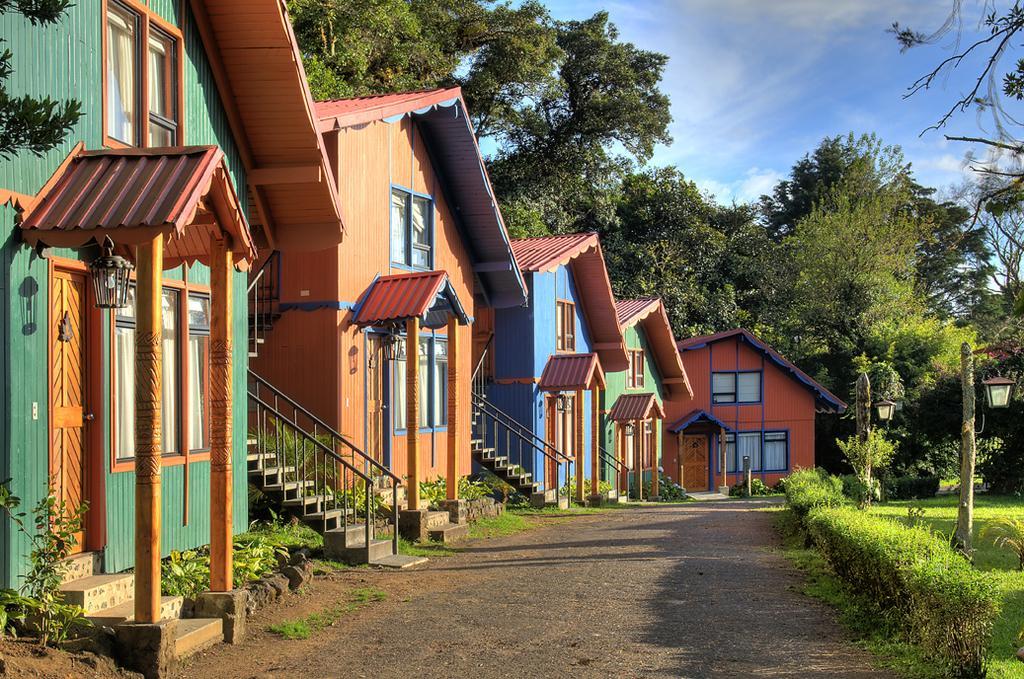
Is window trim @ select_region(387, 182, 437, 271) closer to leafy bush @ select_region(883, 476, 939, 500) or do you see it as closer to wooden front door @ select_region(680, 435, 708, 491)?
leafy bush @ select_region(883, 476, 939, 500)

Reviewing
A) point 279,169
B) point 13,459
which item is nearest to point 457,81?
point 279,169

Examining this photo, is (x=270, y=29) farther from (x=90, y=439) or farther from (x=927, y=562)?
(x=927, y=562)

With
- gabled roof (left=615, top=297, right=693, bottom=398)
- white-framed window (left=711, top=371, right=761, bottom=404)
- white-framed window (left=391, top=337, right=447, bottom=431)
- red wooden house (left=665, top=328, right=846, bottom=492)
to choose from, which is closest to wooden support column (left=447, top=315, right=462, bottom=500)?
white-framed window (left=391, top=337, right=447, bottom=431)

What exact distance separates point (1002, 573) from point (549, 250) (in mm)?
15472

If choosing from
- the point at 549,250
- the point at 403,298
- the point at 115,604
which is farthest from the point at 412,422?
the point at 549,250

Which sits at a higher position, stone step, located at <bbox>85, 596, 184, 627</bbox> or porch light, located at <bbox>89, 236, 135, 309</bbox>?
porch light, located at <bbox>89, 236, 135, 309</bbox>

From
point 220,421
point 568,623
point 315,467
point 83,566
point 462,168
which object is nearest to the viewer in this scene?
point 220,421

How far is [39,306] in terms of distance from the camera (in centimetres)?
927

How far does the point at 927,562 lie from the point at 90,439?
25.2 ft

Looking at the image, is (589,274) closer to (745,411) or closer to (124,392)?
(745,411)

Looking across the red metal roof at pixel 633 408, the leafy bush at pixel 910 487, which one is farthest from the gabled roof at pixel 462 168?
the leafy bush at pixel 910 487

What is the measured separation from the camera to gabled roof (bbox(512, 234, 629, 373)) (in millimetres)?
27109

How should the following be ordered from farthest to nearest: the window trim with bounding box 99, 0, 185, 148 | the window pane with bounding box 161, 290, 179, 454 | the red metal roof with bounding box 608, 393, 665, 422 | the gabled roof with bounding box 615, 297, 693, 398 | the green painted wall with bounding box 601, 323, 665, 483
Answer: the gabled roof with bounding box 615, 297, 693, 398
the green painted wall with bounding box 601, 323, 665, 483
the red metal roof with bounding box 608, 393, 665, 422
the window pane with bounding box 161, 290, 179, 454
the window trim with bounding box 99, 0, 185, 148

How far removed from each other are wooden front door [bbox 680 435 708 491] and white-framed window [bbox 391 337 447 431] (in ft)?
80.7
